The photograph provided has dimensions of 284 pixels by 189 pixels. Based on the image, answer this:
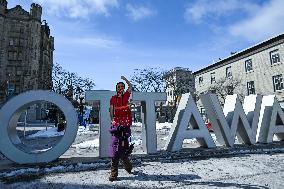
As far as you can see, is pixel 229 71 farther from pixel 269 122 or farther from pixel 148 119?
pixel 148 119

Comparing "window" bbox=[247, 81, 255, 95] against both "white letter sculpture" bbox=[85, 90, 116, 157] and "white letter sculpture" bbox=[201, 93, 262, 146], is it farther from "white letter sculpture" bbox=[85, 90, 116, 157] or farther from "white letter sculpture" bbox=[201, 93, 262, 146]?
"white letter sculpture" bbox=[85, 90, 116, 157]

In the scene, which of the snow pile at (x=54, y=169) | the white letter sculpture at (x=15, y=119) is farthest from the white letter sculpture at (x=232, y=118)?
the snow pile at (x=54, y=169)

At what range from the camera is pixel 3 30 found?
4781 cm

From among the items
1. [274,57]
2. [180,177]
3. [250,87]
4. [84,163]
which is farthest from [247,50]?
[180,177]

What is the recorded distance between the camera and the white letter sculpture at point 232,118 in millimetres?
7836

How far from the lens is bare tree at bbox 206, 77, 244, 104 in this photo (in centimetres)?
3334

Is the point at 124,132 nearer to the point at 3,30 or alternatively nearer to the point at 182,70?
the point at 3,30

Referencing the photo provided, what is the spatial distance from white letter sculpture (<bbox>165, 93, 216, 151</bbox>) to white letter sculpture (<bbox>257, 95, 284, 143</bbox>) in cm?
219

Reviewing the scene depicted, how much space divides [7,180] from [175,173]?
283cm

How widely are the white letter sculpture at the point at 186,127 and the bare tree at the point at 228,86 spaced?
89.8 ft

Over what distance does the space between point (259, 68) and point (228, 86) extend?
14.9 feet

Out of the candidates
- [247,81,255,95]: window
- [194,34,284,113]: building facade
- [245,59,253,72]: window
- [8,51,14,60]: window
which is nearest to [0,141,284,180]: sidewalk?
[194,34,284,113]: building facade

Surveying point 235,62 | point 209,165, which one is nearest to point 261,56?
point 235,62

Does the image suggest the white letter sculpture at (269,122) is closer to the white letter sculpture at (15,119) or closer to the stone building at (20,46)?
the white letter sculpture at (15,119)
